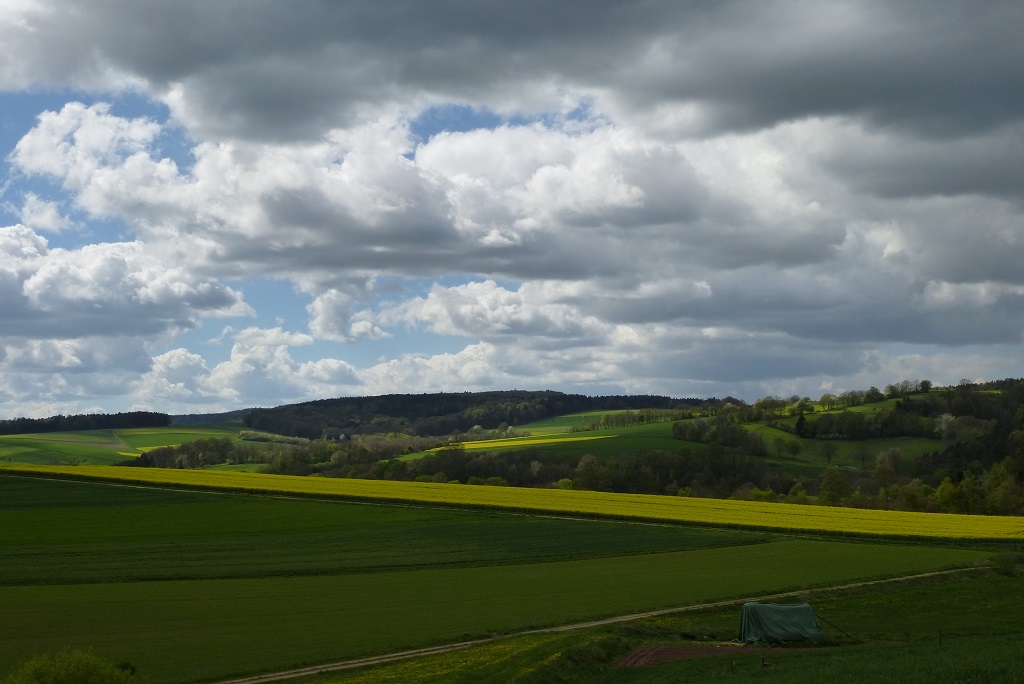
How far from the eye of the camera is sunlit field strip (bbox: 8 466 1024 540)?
234 ft

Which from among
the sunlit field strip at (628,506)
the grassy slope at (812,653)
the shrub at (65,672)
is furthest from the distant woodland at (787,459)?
the shrub at (65,672)

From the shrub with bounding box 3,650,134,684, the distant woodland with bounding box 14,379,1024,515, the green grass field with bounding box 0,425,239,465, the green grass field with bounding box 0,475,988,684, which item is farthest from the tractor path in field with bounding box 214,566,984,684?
the green grass field with bounding box 0,425,239,465

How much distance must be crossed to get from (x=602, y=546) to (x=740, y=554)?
8210 mm

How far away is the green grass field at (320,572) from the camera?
34.5 meters

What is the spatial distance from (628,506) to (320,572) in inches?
1461

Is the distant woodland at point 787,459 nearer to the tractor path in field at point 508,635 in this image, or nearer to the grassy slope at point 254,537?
the grassy slope at point 254,537

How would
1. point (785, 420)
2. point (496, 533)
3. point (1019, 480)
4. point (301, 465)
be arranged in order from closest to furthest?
point (496, 533) → point (1019, 480) → point (301, 465) → point (785, 420)

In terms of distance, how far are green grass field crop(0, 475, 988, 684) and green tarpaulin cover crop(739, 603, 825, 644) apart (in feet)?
20.5

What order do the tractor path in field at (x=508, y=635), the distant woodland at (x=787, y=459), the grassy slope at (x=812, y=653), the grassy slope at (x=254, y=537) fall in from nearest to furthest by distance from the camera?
the grassy slope at (x=812, y=653) < the tractor path in field at (x=508, y=635) < the grassy slope at (x=254, y=537) < the distant woodland at (x=787, y=459)

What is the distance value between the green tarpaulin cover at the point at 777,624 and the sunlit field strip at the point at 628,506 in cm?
3395

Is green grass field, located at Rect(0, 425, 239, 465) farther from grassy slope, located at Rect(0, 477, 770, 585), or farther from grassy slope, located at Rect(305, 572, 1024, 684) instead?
grassy slope, located at Rect(305, 572, 1024, 684)

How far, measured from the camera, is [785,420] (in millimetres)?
172875

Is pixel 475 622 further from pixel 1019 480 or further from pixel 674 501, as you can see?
pixel 1019 480

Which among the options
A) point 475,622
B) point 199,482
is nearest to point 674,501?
point 199,482
